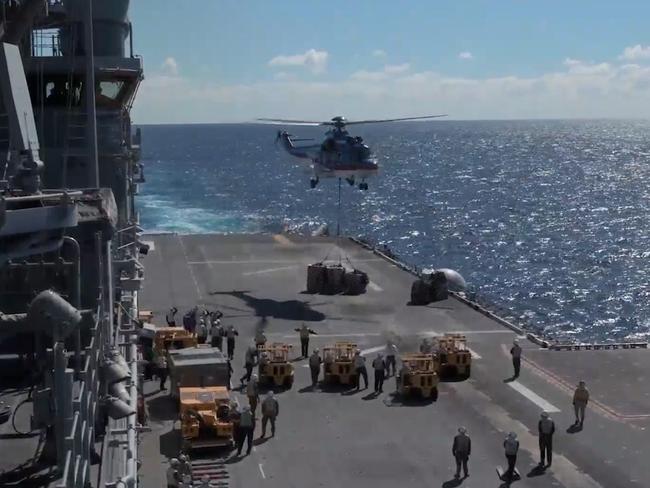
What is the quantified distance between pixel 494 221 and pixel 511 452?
79787 mm

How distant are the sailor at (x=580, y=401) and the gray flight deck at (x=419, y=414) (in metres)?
0.30

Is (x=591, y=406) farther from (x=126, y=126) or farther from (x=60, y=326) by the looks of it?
(x=60, y=326)

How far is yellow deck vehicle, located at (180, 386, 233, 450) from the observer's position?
19.3 meters

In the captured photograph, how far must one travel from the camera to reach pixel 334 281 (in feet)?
128

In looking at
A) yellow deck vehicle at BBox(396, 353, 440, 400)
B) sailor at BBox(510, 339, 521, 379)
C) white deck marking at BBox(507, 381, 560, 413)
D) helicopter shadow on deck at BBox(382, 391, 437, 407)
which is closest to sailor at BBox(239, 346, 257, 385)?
helicopter shadow on deck at BBox(382, 391, 437, 407)

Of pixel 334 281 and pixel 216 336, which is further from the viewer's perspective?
pixel 334 281

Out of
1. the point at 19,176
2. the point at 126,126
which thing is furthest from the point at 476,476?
the point at 126,126

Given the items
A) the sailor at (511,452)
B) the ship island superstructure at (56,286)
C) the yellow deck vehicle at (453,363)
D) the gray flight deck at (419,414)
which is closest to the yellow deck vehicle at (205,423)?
the gray flight deck at (419,414)

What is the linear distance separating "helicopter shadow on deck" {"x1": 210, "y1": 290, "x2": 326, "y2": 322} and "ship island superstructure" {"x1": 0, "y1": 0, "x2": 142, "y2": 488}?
1320 cm

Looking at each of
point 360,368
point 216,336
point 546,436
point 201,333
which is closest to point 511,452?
point 546,436

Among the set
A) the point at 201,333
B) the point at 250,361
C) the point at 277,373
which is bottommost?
the point at 277,373

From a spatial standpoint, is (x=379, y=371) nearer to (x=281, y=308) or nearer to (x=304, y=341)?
(x=304, y=341)

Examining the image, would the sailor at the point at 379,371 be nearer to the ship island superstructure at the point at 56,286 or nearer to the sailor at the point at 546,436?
the sailor at the point at 546,436

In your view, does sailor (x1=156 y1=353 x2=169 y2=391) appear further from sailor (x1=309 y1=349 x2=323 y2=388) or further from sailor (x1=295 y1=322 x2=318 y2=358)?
sailor (x1=295 y1=322 x2=318 y2=358)
